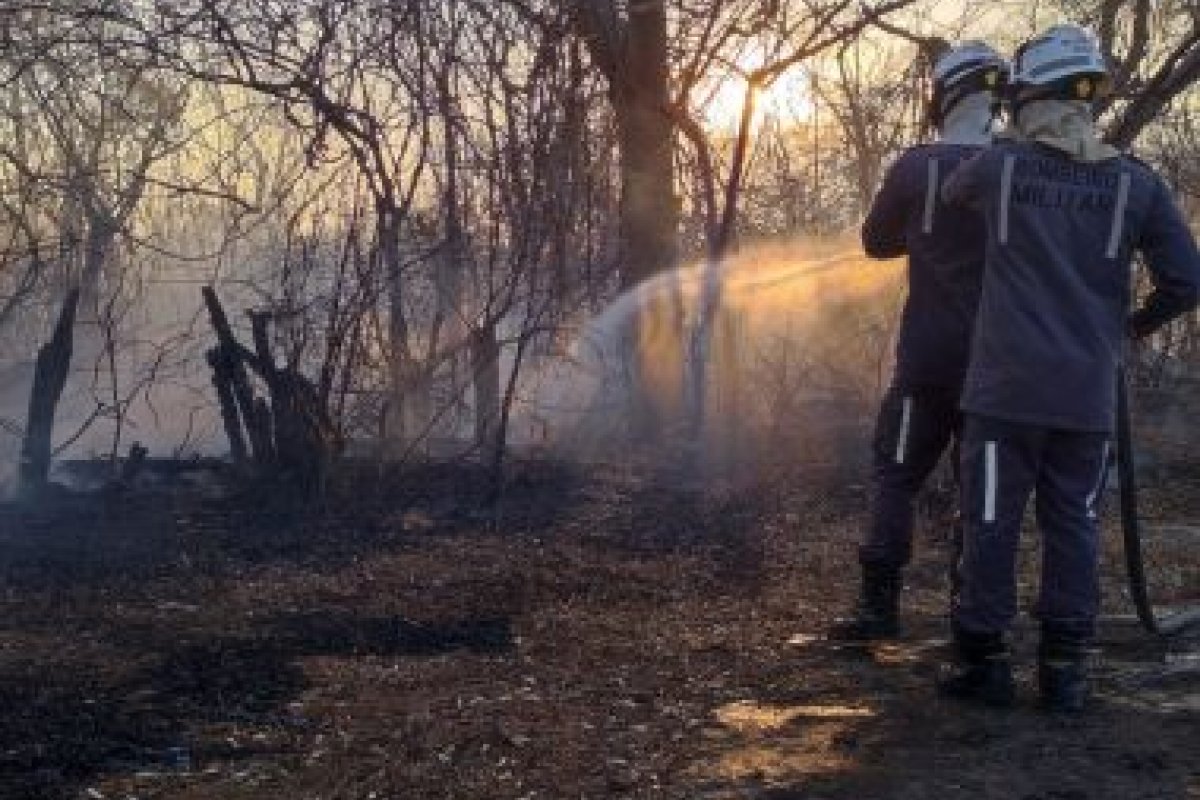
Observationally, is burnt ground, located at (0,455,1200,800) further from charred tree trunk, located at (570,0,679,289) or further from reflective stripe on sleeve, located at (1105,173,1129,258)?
charred tree trunk, located at (570,0,679,289)

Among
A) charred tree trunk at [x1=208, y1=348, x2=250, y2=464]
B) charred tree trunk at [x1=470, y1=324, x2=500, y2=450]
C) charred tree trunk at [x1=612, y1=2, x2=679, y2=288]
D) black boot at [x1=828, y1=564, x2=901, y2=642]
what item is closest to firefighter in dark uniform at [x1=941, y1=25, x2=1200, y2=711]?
black boot at [x1=828, y1=564, x2=901, y2=642]

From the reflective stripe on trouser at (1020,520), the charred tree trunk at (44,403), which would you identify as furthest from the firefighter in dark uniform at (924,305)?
the charred tree trunk at (44,403)

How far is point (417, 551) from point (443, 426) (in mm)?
1875

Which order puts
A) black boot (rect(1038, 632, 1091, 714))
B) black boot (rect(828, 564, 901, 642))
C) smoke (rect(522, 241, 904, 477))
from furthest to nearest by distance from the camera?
smoke (rect(522, 241, 904, 477)), black boot (rect(828, 564, 901, 642)), black boot (rect(1038, 632, 1091, 714))

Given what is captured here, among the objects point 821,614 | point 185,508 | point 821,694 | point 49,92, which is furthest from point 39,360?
point 821,694

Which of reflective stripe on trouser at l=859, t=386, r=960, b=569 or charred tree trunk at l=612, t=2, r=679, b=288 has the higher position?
charred tree trunk at l=612, t=2, r=679, b=288

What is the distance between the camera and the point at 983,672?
13.7ft

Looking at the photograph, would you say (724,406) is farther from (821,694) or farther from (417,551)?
(821,694)

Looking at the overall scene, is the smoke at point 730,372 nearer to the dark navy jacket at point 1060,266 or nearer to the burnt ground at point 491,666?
the burnt ground at point 491,666

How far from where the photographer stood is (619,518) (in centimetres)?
733

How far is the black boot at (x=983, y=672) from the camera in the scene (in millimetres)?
4172

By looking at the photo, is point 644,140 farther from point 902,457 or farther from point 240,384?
point 902,457

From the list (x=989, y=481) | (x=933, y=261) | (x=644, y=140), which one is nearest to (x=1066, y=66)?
(x=933, y=261)

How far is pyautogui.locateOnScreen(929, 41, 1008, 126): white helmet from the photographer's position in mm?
4914
